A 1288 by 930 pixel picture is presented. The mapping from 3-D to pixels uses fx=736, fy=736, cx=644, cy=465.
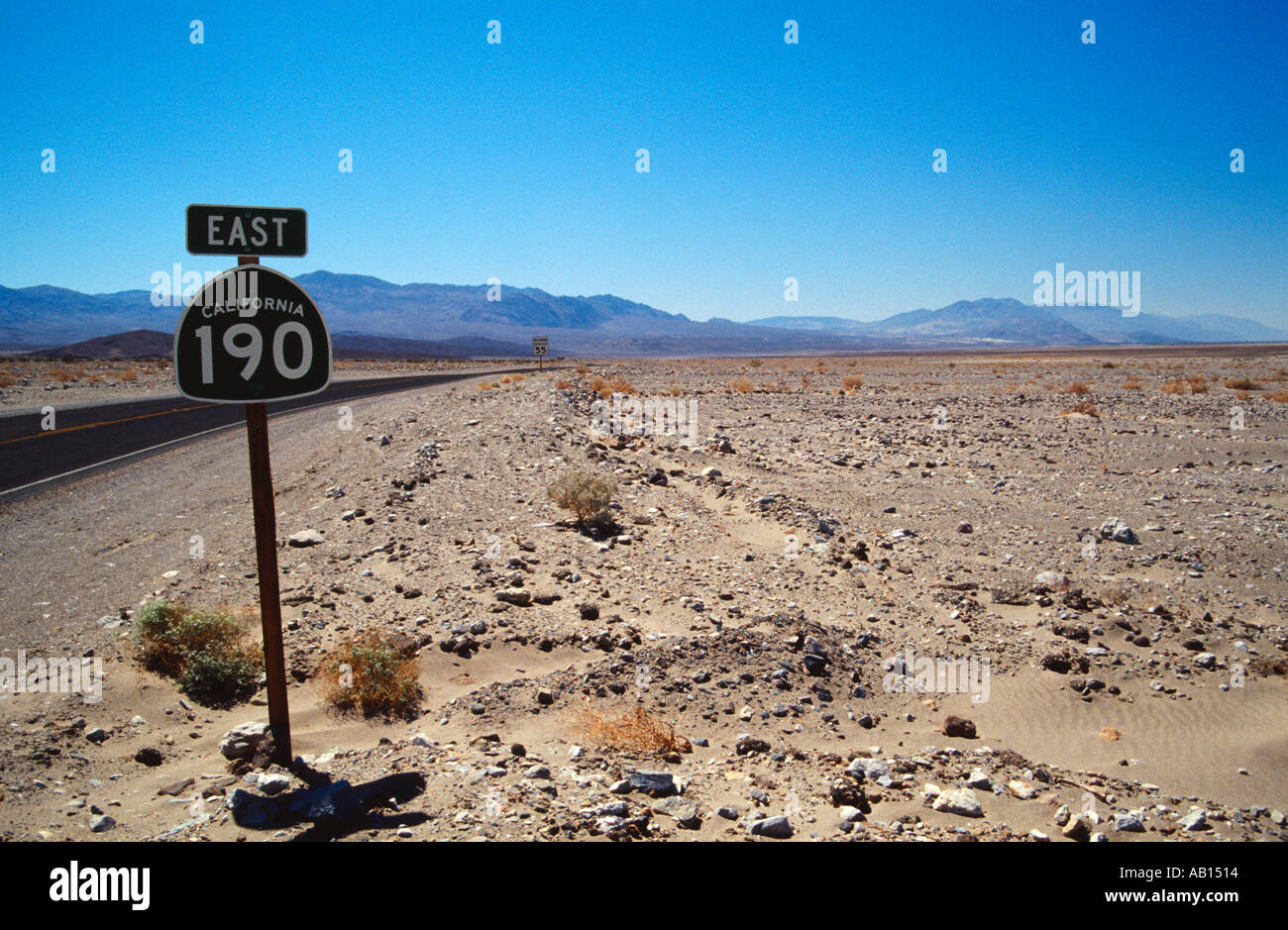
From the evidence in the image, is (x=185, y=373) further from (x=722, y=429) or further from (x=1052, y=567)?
(x=722, y=429)

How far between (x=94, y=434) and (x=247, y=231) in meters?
19.7

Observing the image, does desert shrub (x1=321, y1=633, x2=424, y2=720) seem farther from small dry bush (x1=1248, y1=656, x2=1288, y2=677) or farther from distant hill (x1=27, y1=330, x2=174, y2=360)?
distant hill (x1=27, y1=330, x2=174, y2=360)

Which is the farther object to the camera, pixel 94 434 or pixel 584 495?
pixel 94 434

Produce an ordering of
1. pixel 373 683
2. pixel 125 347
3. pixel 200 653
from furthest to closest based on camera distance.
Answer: pixel 125 347, pixel 200 653, pixel 373 683

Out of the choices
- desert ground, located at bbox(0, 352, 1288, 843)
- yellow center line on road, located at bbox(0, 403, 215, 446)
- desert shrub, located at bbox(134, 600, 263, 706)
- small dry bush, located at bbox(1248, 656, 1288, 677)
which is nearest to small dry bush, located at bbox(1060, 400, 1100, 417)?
desert ground, located at bbox(0, 352, 1288, 843)

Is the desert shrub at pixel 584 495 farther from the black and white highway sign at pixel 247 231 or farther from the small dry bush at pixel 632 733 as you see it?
the black and white highway sign at pixel 247 231

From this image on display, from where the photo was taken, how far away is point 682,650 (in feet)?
19.8

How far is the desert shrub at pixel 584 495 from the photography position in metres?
9.31

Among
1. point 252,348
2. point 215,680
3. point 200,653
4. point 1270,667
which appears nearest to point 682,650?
point 215,680

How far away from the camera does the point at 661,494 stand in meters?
11.5

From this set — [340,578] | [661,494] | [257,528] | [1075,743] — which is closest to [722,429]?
[661,494]

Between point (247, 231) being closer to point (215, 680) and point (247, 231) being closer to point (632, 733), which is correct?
point (215, 680)

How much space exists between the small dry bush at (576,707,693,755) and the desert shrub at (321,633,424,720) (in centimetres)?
123

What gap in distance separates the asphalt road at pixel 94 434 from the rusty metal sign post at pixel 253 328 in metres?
11.5
